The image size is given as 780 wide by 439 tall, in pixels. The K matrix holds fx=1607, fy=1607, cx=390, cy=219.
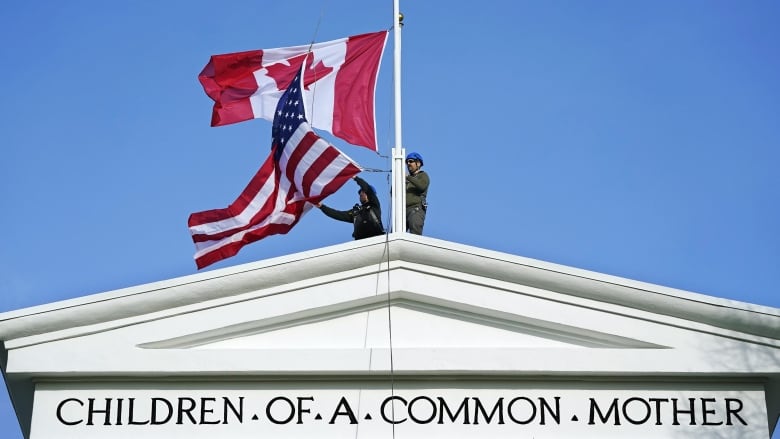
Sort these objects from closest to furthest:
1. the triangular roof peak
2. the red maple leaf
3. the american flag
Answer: the triangular roof peak → the american flag → the red maple leaf

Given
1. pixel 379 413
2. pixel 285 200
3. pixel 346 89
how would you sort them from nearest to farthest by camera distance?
1. pixel 379 413
2. pixel 285 200
3. pixel 346 89

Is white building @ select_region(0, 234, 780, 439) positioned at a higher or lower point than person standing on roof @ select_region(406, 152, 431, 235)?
lower

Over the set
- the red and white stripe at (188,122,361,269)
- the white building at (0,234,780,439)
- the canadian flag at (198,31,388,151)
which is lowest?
the white building at (0,234,780,439)

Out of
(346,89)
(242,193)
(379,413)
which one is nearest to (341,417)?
(379,413)

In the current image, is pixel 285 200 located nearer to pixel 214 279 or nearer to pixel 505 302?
pixel 214 279

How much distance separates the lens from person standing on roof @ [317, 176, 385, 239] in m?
20.1

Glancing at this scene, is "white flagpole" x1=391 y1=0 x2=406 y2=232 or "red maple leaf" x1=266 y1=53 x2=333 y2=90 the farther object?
"red maple leaf" x1=266 y1=53 x2=333 y2=90

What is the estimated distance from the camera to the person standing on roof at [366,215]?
20109 mm

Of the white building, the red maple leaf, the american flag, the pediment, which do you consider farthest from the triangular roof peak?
the red maple leaf

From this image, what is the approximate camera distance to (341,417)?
17375 millimetres

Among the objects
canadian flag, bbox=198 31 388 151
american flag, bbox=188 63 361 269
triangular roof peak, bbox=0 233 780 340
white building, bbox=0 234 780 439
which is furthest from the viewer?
canadian flag, bbox=198 31 388 151

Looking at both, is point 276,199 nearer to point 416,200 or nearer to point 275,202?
point 275,202

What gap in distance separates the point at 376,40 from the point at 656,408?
20.0 ft

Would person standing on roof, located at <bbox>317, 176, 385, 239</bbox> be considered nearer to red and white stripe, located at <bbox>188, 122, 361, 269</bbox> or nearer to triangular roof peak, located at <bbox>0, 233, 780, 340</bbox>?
red and white stripe, located at <bbox>188, 122, 361, 269</bbox>
